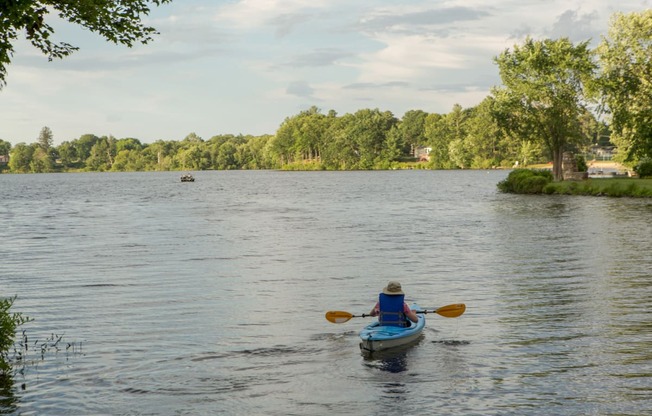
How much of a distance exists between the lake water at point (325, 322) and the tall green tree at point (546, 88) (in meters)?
44.8

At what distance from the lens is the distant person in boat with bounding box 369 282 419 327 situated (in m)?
17.5

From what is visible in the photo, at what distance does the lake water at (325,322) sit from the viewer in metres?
A: 13.9

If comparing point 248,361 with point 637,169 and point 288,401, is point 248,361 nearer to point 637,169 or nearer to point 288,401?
point 288,401

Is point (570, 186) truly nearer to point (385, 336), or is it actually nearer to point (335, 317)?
point (335, 317)

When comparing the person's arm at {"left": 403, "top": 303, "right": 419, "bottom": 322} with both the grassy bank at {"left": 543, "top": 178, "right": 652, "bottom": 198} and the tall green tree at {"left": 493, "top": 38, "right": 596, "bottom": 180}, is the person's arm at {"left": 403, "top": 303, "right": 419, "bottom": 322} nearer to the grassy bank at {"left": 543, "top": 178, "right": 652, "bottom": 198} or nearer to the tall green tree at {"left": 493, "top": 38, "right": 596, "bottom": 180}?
the grassy bank at {"left": 543, "top": 178, "right": 652, "bottom": 198}

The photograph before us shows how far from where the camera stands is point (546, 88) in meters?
87.4

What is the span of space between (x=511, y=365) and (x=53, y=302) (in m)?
14.4

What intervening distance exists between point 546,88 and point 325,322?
2881 inches

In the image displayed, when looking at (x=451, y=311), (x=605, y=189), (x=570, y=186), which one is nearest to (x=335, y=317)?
Answer: (x=451, y=311)

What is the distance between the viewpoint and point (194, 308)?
74.1ft

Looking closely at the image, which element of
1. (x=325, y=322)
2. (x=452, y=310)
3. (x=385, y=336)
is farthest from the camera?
(x=325, y=322)

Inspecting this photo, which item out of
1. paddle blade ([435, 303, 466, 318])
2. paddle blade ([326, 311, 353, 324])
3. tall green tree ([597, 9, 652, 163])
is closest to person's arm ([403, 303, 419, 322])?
paddle blade ([435, 303, 466, 318])

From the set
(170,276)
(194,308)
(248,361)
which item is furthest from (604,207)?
(248,361)

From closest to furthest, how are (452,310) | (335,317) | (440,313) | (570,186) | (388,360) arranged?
(388,360)
(335,317)
(452,310)
(440,313)
(570,186)
